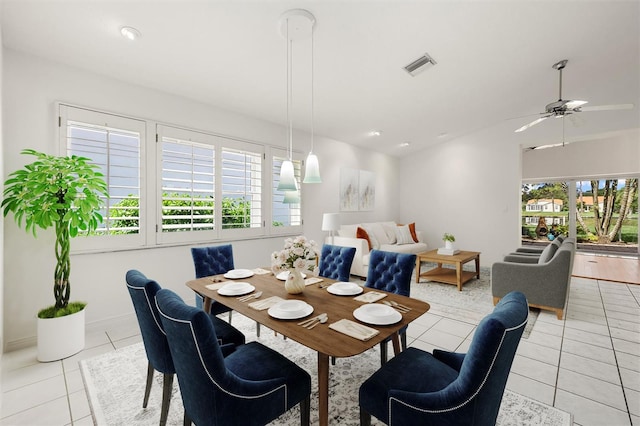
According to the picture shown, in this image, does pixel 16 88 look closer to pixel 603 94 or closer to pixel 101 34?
pixel 101 34

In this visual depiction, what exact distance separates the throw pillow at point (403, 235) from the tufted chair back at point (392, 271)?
376 centimetres

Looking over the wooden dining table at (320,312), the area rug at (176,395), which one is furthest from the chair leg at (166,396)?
the wooden dining table at (320,312)

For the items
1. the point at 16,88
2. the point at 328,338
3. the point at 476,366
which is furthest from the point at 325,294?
the point at 16,88

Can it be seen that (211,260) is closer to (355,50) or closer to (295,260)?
(295,260)

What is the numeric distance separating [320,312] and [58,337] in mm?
2390

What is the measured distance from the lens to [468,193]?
6.32m

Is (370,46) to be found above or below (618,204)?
above

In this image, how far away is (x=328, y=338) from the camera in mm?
1326

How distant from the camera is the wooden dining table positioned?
1274mm

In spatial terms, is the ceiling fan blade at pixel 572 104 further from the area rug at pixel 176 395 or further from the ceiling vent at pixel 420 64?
the area rug at pixel 176 395

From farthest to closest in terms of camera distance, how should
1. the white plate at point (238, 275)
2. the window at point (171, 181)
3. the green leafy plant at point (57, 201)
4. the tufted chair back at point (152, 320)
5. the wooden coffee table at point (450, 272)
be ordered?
the wooden coffee table at point (450, 272), the window at point (171, 181), the white plate at point (238, 275), the green leafy plant at point (57, 201), the tufted chair back at point (152, 320)

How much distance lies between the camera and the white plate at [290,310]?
5.11ft

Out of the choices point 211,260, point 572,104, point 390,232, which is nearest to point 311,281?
point 211,260

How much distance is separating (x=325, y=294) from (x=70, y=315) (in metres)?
2.28
